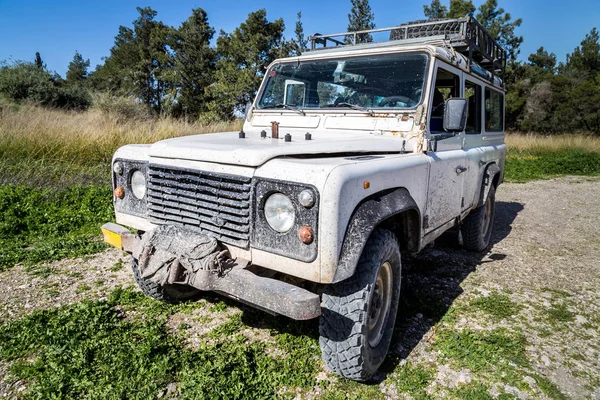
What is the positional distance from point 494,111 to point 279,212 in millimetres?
4363

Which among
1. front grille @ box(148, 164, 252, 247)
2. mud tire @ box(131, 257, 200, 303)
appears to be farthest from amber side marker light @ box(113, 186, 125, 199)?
mud tire @ box(131, 257, 200, 303)

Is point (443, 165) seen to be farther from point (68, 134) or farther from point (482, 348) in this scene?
point (68, 134)

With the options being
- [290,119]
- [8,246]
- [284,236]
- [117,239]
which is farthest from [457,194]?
[8,246]

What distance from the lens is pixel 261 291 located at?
6.75 feet

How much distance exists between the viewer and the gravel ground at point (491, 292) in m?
2.72

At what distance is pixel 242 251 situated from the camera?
229 cm

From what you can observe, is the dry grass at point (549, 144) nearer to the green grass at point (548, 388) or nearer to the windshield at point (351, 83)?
the windshield at point (351, 83)

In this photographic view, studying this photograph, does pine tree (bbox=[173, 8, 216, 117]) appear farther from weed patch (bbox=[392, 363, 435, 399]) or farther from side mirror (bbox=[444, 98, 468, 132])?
weed patch (bbox=[392, 363, 435, 399])

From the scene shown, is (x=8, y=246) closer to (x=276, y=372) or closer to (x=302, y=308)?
(x=276, y=372)

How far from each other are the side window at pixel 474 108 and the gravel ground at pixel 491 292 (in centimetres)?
148

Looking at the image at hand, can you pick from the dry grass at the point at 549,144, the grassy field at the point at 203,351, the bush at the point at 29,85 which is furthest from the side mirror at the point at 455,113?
the dry grass at the point at 549,144

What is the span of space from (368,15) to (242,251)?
29.3 metres

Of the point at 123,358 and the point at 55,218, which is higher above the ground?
the point at 55,218

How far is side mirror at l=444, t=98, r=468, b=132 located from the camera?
313cm
